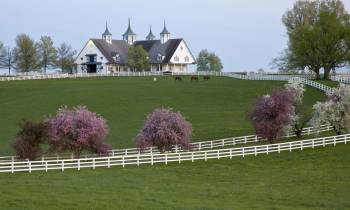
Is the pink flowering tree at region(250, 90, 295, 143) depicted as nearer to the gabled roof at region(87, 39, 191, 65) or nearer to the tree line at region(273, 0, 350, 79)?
the tree line at region(273, 0, 350, 79)

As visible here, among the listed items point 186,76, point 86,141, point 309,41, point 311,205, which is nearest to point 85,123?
point 86,141

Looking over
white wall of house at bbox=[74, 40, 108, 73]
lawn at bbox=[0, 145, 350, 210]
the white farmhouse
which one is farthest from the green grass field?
the white farmhouse

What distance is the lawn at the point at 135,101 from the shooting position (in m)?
59.7

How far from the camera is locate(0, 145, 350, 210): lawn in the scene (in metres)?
27.8

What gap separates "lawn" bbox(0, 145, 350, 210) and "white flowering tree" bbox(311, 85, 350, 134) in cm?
584

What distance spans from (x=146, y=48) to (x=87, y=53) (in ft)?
42.2

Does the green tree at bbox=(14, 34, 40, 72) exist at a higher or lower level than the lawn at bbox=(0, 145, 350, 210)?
higher

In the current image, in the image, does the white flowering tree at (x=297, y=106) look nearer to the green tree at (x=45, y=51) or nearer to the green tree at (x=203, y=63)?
the green tree at (x=45, y=51)

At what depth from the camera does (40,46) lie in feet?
449

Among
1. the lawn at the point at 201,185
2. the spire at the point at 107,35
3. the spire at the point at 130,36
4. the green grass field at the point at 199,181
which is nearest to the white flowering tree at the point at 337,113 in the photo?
the green grass field at the point at 199,181

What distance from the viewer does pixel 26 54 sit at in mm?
134625

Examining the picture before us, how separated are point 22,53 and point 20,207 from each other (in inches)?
4417

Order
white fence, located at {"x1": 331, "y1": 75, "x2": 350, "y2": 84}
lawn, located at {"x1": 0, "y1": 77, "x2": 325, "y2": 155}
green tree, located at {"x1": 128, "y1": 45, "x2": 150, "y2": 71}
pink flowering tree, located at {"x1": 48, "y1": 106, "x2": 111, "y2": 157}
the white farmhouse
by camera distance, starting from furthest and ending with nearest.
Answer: the white farmhouse < green tree, located at {"x1": 128, "y1": 45, "x2": 150, "y2": 71} < white fence, located at {"x1": 331, "y1": 75, "x2": 350, "y2": 84} < lawn, located at {"x1": 0, "y1": 77, "x2": 325, "y2": 155} < pink flowering tree, located at {"x1": 48, "y1": 106, "x2": 111, "y2": 157}

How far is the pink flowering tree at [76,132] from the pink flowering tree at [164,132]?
116 inches
